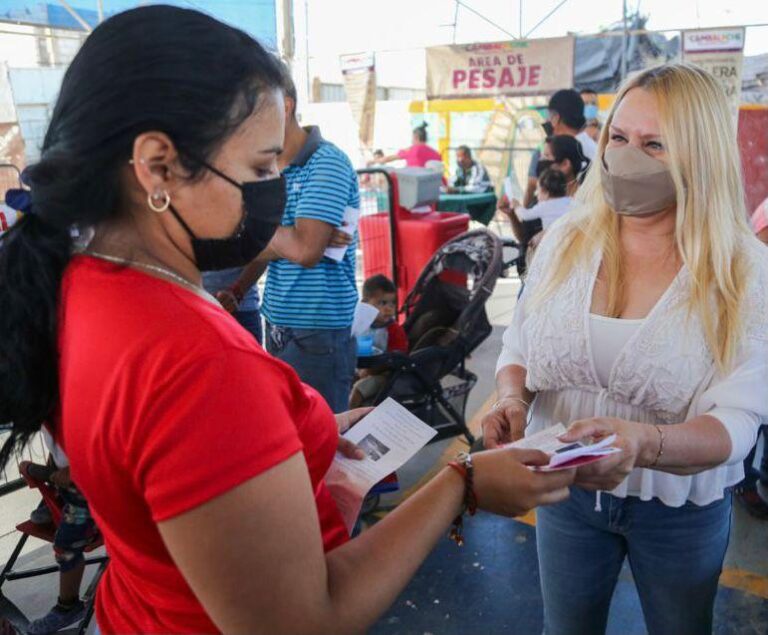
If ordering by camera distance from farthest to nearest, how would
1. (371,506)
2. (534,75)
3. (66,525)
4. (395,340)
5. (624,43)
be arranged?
(534,75), (624,43), (395,340), (371,506), (66,525)

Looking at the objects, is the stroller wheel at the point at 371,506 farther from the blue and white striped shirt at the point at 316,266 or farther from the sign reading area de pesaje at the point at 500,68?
the sign reading area de pesaje at the point at 500,68

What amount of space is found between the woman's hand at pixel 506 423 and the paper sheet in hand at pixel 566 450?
0.30 m

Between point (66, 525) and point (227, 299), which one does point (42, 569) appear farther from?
point (227, 299)

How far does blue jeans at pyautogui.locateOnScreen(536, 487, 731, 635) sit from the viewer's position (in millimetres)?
1662

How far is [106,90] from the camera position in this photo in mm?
893

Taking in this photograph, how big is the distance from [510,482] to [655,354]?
59 cm

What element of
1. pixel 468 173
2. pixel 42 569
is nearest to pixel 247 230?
pixel 42 569

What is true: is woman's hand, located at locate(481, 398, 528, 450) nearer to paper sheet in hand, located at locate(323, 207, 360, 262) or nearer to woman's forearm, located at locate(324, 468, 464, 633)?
woman's forearm, located at locate(324, 468, 464, 633)

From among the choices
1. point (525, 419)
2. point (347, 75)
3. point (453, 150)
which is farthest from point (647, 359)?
point (347, 75)

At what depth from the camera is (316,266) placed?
9.13ft

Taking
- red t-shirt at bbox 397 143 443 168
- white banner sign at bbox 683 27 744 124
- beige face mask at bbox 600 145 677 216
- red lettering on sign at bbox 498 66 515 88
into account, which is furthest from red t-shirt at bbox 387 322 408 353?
red lettering on sign at bbox 498 66 515 88

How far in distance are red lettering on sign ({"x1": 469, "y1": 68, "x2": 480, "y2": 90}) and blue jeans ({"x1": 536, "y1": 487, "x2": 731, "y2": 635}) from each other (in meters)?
11.6

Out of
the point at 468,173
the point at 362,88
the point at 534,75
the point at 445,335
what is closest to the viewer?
the point at 445,335

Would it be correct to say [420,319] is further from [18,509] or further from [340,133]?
[340,133]
